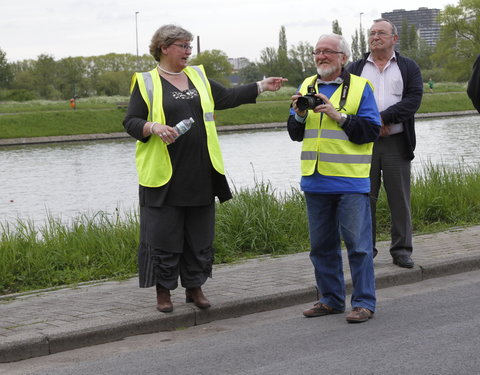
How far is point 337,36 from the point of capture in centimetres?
607

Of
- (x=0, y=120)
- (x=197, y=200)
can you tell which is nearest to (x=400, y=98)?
(x=197, y=200)

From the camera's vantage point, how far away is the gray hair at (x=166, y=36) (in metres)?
6.26

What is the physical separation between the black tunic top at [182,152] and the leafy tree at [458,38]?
9847 centimetres

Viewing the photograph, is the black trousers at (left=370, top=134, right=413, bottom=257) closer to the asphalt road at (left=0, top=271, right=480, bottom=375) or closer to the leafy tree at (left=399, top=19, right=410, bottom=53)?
the asphalt road at (left=0, top=271, right=480, bottom=375)

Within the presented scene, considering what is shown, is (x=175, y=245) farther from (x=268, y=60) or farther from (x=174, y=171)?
(x=268, y=60)

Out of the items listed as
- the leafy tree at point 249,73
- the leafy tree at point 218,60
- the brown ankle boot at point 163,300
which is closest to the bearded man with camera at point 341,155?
the brown ankle boot at point 163,300

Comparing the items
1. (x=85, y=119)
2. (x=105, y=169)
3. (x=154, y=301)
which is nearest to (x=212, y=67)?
(x=85, y=119)

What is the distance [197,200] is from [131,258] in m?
2.34

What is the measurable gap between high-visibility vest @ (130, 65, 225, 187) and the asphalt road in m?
1.09

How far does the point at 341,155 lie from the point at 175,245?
1298 millimetres

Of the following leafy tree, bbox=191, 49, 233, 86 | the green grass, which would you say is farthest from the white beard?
leafy tree, bbox=191, 49, 233, 86

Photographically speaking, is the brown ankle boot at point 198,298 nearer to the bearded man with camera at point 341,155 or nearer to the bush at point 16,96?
the bearded man with camera at point 341,155

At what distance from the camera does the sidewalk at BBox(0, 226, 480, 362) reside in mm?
5805

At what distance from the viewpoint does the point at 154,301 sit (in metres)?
6.73
